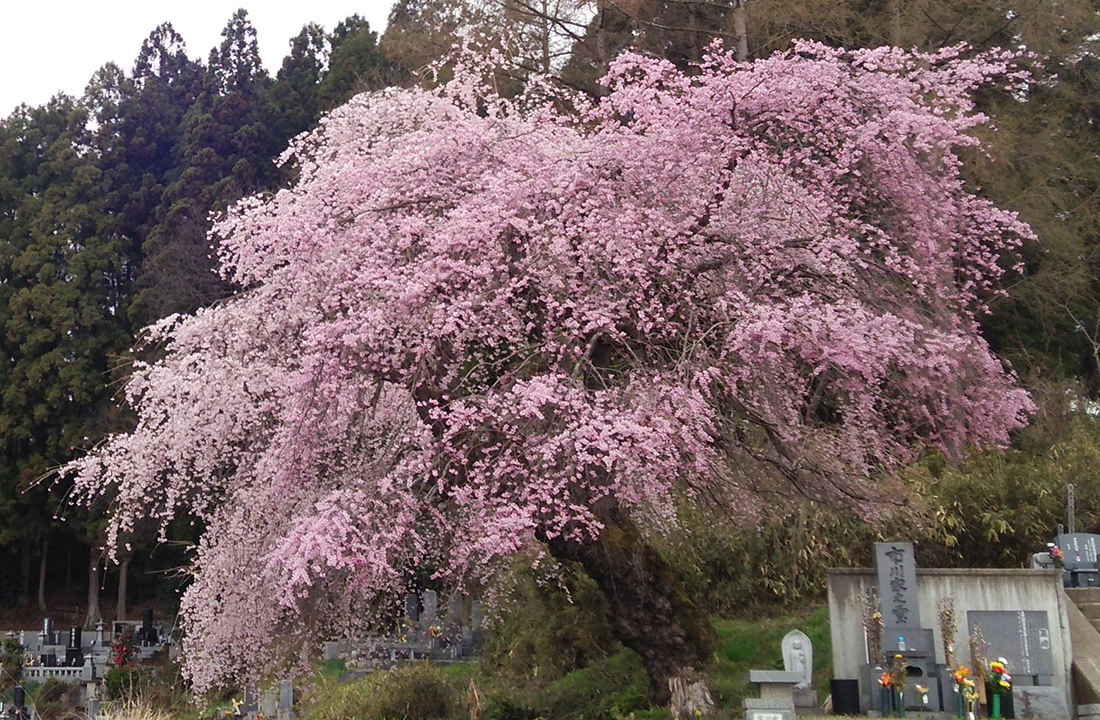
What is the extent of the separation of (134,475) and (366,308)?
9.68 feet

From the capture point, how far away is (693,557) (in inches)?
441

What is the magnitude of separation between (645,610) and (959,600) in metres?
2.46

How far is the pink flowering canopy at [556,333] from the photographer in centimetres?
787

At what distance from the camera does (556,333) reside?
8.48m

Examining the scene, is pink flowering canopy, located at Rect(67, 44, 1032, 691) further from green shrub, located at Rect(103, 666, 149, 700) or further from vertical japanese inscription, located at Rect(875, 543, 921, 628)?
green shrub, located at Rect(103, 666, 149, 700)

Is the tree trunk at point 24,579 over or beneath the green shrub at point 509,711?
over

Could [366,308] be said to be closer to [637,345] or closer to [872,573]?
[637,345]

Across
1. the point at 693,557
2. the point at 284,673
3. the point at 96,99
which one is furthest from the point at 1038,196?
the point at 96,99

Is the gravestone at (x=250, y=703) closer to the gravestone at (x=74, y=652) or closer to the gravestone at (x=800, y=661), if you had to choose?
the gravestone at (x=800, y=661)

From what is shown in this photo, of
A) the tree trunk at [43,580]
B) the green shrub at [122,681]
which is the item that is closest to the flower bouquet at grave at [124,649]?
the green shrub at [122,681]

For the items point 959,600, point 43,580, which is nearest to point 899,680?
point 959,600

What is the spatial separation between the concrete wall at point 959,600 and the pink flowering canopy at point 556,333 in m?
0.73

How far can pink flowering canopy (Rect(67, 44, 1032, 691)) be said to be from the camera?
7.87 metres

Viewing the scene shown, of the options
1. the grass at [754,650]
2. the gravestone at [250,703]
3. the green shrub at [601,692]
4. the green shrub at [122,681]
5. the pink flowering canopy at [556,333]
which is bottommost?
the green shrub at [122,681]
